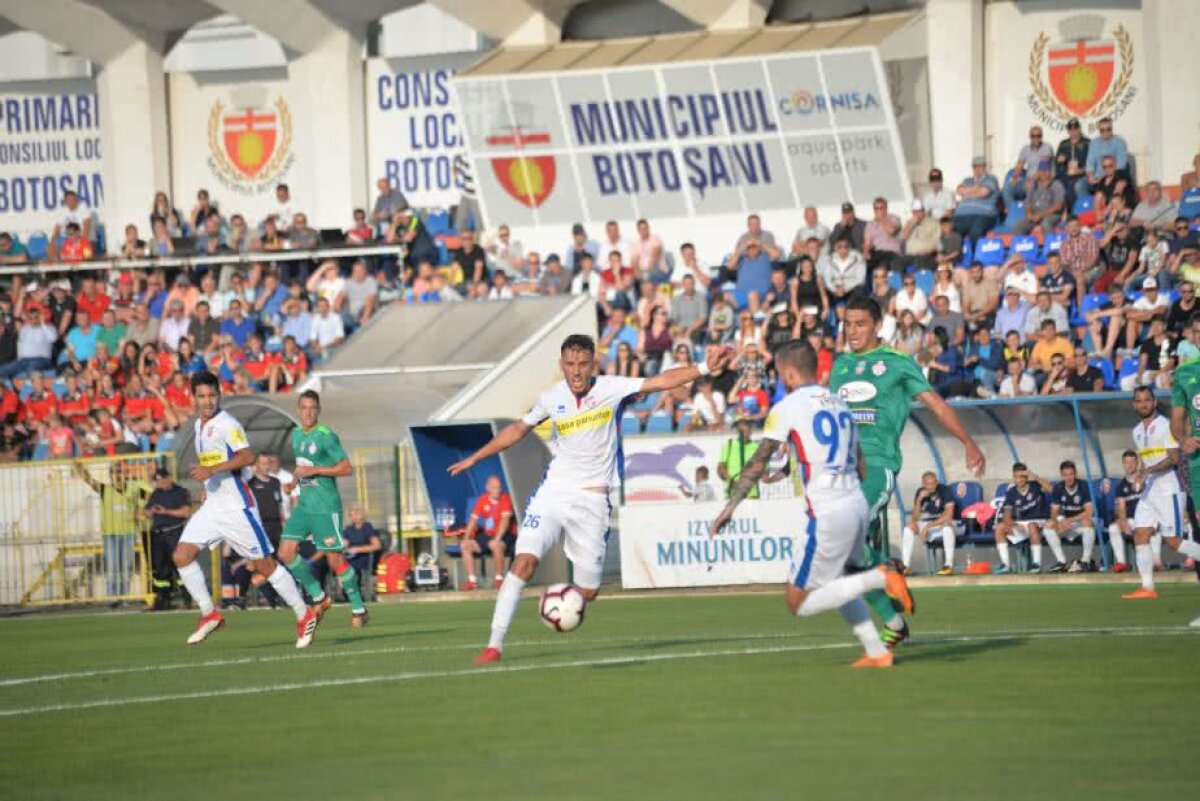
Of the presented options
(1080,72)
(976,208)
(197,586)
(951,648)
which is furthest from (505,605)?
(1080,72)

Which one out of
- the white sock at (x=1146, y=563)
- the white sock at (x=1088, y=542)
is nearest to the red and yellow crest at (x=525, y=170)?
the white sock at (x=1088, y=542)

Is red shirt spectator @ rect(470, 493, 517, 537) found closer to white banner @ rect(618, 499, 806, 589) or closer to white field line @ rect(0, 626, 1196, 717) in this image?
white banner @ rect(618, 499, 806, 589)

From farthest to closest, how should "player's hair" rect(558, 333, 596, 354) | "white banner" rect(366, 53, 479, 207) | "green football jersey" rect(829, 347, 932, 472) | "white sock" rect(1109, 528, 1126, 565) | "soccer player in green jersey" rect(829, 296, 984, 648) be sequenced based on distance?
"white banner" rect(366, 53, 479, 207)
"white sock" rect(1109, 528, 1126, 565)
"player's hair" rect(558, 333, 596, 354)
"green football jersey" rect(829, 347, 932, 472)
"soccer player in green jersey" rect(829, 296, 984, 648)

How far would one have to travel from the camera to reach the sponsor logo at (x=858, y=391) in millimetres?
13562

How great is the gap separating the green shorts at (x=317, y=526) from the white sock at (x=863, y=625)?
981 centimetres

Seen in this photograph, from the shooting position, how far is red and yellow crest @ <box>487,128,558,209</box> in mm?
38750

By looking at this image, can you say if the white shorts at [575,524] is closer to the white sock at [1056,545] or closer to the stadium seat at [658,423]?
the white sock at [1056,545]

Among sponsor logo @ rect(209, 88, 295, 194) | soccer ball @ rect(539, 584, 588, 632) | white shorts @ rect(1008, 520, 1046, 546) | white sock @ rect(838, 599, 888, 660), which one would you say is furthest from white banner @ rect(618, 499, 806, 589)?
sponsor logo @ rect(209, 88, 295, 194)

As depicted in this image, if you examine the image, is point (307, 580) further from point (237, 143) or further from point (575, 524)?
point (237, 143)

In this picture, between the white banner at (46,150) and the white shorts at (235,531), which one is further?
the white banner at (46,150)

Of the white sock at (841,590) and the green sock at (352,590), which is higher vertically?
the white sock at (841,590)

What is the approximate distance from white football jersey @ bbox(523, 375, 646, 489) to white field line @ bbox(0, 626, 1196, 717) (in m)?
1.20

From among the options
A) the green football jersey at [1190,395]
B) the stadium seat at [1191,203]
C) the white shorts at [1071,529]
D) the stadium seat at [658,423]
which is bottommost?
the white shorts at [1071,529]

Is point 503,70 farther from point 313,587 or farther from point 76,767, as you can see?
point 76,767
